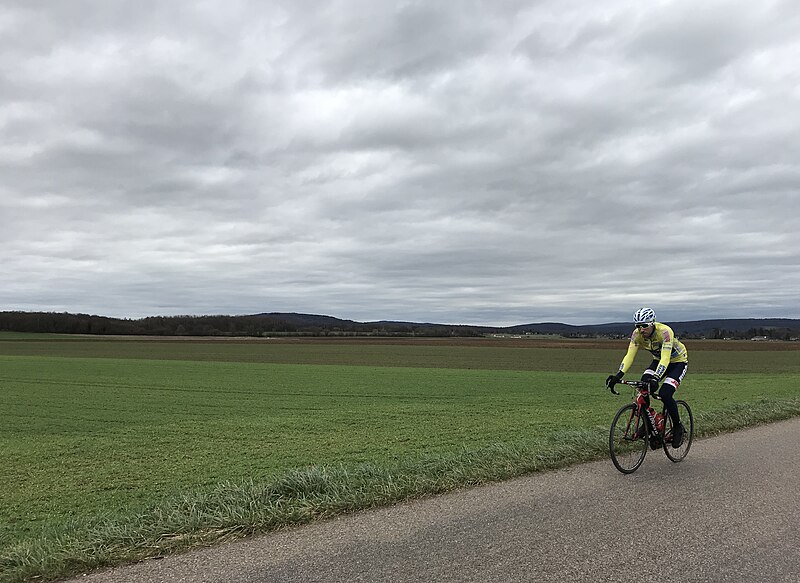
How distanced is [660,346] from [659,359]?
199mm

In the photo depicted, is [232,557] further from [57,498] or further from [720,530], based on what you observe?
[57,498]

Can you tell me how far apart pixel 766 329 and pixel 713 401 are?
124m

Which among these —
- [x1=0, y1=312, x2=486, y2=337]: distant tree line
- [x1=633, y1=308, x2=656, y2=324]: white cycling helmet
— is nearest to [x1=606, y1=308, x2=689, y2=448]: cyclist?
[x1=633, y1=308, x2=656, y2=324]: white cycling helmet

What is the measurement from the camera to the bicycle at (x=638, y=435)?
813cm

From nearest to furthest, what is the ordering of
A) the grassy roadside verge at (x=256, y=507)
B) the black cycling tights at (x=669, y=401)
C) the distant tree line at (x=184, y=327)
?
the grassy roadside verge at (x=256, y=507)
the black cycling tights at (x=669, y=401)
the distant tree line at (x=184, y=327)

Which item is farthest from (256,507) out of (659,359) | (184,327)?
(184,327)

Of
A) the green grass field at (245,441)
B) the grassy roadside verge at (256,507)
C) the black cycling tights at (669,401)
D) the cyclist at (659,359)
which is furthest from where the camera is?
the black cycling tights at (669,401)

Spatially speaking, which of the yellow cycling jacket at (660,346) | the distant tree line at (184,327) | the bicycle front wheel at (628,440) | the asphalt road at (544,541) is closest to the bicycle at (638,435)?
the bicycle front wheel at (628,440)

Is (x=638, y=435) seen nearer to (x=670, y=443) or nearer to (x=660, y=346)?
(x=670, y=443)

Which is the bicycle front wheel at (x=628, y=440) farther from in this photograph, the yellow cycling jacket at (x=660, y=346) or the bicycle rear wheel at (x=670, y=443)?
the yellow cycling jacket at (x=660, y=346)

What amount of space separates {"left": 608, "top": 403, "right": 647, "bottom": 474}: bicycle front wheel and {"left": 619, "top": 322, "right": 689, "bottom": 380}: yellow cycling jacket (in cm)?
64

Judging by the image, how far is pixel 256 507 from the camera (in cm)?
625

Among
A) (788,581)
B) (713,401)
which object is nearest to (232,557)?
(788,581)

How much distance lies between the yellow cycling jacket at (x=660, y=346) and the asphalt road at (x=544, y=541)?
1.78 metres
